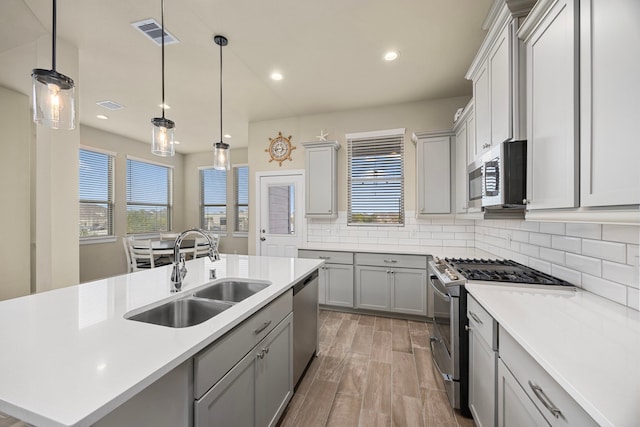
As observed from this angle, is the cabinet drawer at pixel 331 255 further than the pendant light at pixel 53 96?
Yes

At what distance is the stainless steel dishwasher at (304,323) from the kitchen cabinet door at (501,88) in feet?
5.63

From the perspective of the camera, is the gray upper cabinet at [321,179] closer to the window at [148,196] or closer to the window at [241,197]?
the window at [241,197]

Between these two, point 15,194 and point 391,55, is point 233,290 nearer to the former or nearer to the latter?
point 391,55

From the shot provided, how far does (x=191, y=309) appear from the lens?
150 centimetres

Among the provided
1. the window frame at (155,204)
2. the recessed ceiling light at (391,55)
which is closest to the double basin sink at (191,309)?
the recessed ceiling light at (391,55)

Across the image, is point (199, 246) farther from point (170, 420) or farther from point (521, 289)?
point (521, 289)

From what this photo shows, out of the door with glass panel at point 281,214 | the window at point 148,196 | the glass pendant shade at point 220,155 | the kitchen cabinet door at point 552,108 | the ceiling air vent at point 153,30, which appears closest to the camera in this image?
the kitchen cabinet door at point 552,108

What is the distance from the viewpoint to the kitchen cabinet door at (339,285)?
3529mm

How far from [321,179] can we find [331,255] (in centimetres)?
117

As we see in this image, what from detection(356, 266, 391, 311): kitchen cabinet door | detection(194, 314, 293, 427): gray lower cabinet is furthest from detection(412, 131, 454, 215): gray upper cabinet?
detection(194, 314, 293, 427): gray lower cabinet

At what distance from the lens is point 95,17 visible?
223cm

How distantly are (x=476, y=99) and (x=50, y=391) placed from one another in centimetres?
292

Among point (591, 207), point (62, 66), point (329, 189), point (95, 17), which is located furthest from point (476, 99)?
point (62, 66)

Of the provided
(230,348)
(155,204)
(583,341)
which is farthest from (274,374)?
(155,204)
